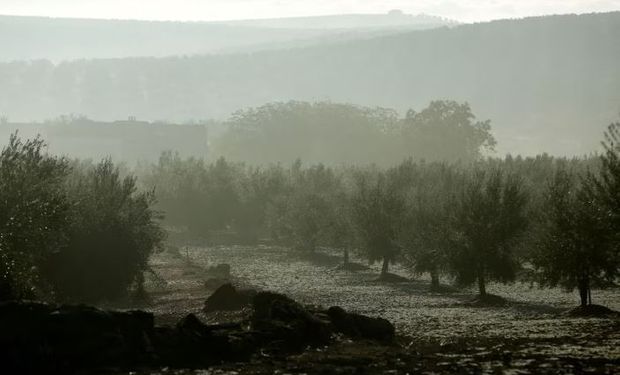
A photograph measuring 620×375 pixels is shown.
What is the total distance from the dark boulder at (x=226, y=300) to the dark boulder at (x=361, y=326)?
7291 mm

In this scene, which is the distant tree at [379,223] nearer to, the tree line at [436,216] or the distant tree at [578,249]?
the tree line at [436,216]

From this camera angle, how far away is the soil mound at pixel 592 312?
33531mm

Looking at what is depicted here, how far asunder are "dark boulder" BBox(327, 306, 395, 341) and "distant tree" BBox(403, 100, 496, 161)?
109469mm

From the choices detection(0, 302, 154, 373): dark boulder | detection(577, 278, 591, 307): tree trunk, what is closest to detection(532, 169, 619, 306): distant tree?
detection(577, 278, 591, 307): tree trunk

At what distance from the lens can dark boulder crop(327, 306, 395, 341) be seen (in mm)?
27547

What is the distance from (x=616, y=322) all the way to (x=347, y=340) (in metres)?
10.8

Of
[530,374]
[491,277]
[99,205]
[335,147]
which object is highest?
[335,147]

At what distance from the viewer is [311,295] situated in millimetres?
43594

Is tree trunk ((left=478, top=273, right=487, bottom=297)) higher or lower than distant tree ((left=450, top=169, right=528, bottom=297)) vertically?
lower

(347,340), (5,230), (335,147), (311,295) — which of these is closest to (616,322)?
(347,340)

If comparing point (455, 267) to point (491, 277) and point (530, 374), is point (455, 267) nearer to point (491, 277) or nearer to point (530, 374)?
point (491, 277)

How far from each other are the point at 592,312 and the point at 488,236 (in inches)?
324

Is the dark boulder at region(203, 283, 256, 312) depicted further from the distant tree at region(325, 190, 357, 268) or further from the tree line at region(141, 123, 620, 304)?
the distant tree at region(325, 190, 357, 268)

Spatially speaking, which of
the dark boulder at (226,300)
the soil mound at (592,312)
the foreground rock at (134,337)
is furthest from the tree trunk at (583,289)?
the dark boulder at (226,300)
